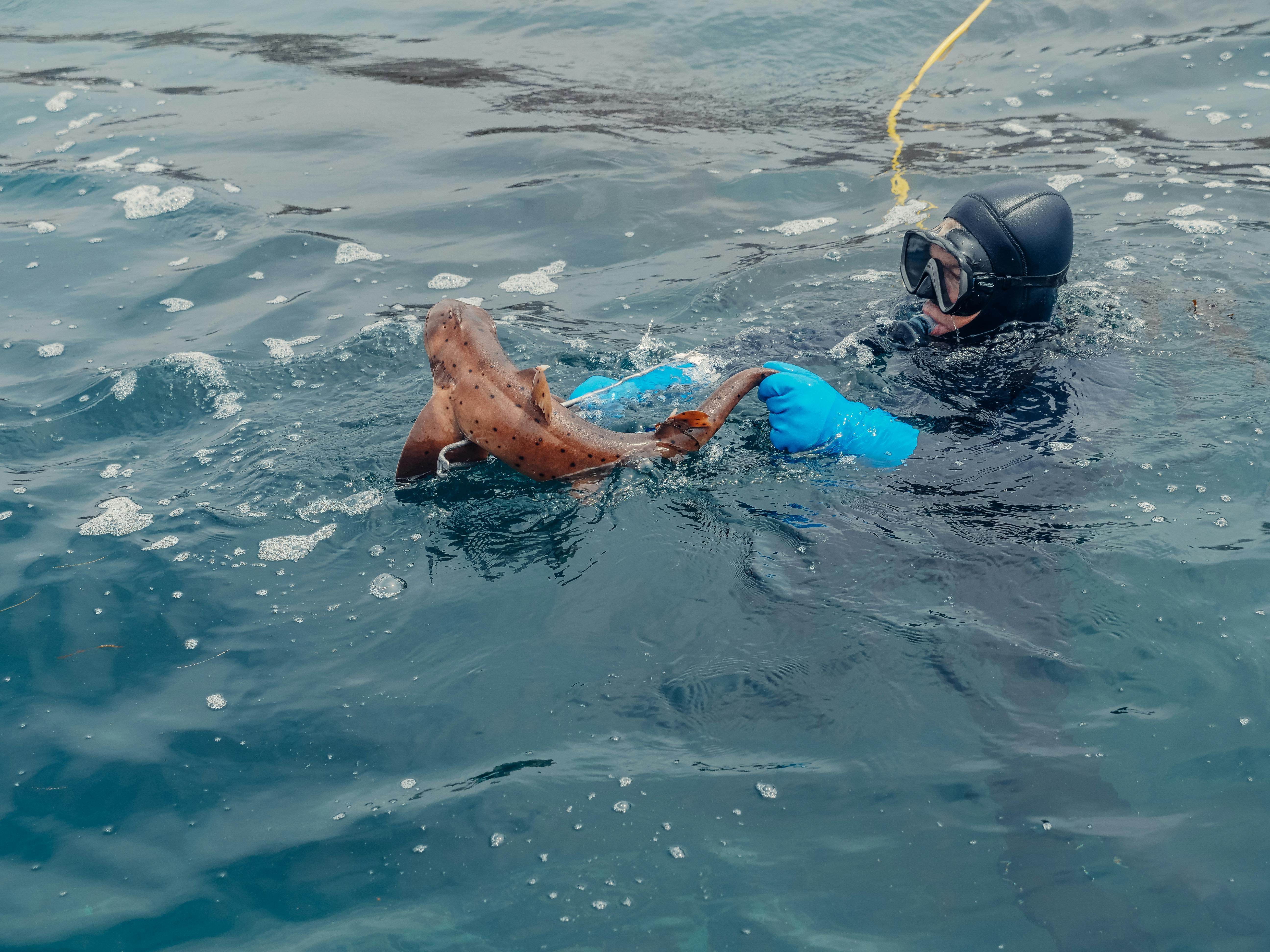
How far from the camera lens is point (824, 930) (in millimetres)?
3330

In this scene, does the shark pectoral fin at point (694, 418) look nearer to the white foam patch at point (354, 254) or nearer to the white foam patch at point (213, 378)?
the white foam patch at point (213, 378)

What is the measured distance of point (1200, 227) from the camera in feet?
27.2

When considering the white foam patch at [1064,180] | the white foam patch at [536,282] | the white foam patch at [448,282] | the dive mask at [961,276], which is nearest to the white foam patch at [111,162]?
the white foam patch at [448,282]

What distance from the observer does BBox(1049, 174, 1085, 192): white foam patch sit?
31.2ft

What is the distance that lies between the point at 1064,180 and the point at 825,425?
20.3 ft

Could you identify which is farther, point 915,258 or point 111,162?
point 111,162

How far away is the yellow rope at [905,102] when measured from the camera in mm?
9836

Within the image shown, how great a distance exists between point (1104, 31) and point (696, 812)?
13662 millimetres

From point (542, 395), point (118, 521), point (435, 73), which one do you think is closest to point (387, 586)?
point (542, 395)

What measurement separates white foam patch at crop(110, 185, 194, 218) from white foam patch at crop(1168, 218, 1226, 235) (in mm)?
9620

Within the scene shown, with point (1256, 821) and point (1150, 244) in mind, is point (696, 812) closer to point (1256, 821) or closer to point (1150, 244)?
point (1256, 821)

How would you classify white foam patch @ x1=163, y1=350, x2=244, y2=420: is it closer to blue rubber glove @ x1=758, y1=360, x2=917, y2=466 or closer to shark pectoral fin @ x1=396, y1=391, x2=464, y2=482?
shark pectoral fin @ x1=396, y1=391, x2=464, y2=482

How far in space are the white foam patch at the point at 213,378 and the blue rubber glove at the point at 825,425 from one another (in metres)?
3.67

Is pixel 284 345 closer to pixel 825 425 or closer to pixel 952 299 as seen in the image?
pixel 825 425
